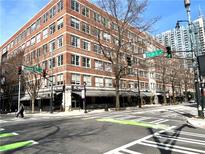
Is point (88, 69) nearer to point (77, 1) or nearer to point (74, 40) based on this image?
point (74, 40)

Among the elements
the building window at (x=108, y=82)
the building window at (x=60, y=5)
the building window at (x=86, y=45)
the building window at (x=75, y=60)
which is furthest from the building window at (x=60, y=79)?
the building window at (x=60, y=5)

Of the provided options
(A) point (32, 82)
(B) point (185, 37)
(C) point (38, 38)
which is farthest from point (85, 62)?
(B) point (185, 37)

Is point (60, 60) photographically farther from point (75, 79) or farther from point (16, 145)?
point (16, 145)

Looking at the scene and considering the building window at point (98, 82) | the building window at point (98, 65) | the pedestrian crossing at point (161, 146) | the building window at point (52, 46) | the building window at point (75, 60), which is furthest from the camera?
the building window at point (98, 65)

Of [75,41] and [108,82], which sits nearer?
[75,41]

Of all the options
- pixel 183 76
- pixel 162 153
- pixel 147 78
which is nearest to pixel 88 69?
pixel 147 78

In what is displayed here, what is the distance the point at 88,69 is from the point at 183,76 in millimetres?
38361

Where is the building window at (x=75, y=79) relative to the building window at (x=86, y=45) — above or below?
below

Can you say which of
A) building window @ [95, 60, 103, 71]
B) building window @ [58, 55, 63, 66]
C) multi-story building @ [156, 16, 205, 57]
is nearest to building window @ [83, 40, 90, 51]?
building window @ [95, 60, 103, 71]

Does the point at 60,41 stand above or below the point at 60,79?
above

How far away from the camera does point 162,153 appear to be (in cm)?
655

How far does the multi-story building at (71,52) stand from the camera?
35719mm

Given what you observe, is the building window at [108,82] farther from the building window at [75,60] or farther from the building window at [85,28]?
the building window at [85,28]

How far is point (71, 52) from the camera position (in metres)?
36.2
